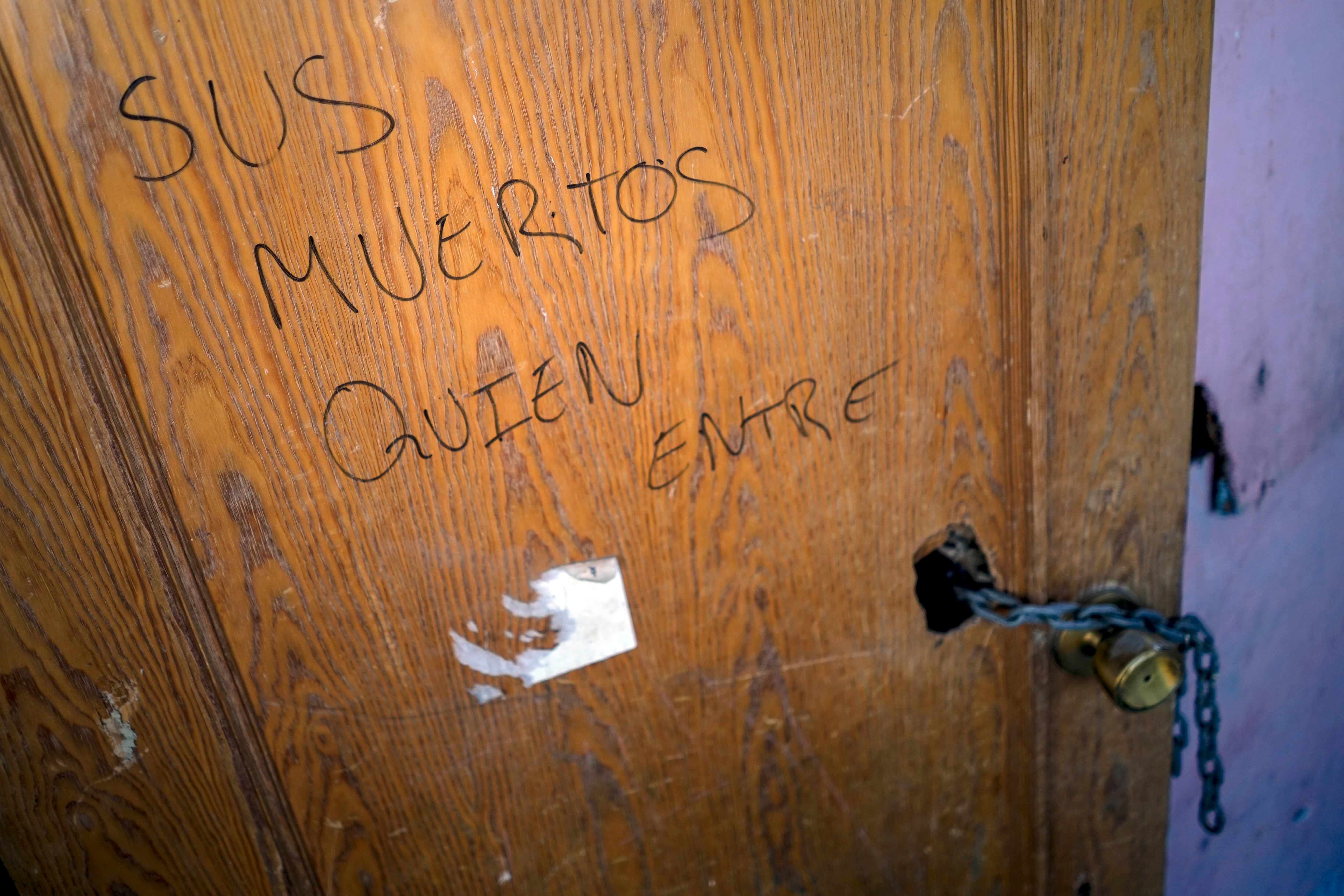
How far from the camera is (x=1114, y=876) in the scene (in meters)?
0.76

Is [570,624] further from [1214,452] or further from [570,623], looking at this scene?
[1214,452]

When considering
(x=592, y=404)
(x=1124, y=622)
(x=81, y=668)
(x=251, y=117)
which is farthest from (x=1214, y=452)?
(x=81, y=668)

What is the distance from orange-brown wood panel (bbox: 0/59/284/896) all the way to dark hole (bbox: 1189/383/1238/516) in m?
0.91

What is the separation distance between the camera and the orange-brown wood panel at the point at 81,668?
45 centimetres

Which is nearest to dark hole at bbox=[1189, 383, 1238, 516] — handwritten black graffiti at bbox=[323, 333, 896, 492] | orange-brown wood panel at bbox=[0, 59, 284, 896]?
handwritten black graffiti at bbox=[323, 333, 896, 492]

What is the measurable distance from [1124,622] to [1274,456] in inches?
14.6

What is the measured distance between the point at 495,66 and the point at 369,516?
0.31 meters

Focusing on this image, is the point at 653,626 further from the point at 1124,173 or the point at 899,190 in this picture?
the point at 1124,173

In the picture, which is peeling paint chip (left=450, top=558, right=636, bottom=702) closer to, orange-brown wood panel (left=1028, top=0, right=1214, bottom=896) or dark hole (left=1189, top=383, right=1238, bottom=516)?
orange-brown wood panel (left=1028, top=0, right=1214, bottom=896)

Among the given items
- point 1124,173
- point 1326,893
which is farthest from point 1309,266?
point 1326,893

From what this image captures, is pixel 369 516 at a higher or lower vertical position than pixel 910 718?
higher

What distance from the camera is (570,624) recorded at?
0.59 metres

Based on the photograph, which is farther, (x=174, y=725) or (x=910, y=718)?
(x=910, y=718)

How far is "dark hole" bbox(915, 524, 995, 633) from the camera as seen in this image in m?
0.65
